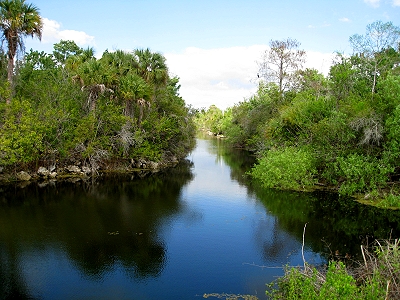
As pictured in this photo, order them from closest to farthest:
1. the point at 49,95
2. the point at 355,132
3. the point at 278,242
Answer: the point at 278,242, the point at 355,132, the point at 49,95

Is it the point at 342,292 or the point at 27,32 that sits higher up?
the point at 27,32

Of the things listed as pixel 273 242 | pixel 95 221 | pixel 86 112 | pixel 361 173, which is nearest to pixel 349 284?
pixel 273 242

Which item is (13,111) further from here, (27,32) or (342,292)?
(342,292)

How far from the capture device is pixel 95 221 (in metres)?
19.1

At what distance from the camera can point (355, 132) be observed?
2544 centimetres

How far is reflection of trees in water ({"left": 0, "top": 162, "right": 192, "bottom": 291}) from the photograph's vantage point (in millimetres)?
14234

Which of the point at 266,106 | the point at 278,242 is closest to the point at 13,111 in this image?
the point at 278,242

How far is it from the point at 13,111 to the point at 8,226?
12.5m

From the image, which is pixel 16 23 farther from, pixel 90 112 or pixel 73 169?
pixel 73 169

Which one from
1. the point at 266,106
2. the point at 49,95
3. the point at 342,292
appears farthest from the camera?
the point at 266,106

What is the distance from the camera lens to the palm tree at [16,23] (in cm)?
2691

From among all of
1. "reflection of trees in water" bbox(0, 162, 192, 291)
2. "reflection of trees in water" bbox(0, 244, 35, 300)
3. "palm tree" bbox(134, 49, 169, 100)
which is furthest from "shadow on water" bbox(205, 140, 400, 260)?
"palm tree" bbox(134, 49, 169, 100)

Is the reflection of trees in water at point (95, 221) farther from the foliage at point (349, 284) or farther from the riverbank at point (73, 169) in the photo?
the foliage at point (349, 284)

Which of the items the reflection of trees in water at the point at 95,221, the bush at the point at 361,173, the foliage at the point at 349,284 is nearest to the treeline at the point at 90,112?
the reflection of trees in water at the point at 95,221
